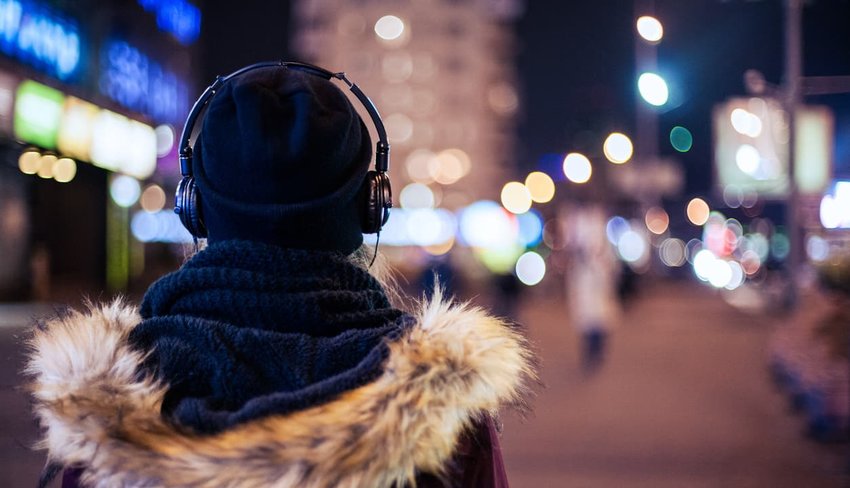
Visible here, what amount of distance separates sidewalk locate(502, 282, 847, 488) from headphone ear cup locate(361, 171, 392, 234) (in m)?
1.42

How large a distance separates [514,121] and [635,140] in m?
38.8

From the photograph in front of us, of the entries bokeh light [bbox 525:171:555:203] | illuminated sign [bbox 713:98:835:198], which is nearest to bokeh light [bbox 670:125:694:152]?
illuminated sign [bbox 713:98:835:198]

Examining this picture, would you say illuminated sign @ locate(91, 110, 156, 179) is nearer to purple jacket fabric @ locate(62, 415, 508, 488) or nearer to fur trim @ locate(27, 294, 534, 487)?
fur trim @ locate(27, 294, 534, 487)

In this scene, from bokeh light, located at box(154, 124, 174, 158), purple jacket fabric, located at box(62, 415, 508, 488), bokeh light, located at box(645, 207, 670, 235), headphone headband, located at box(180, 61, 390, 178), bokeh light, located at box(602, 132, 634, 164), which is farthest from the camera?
bokeh light, located at box(645, 207, 670, 235)

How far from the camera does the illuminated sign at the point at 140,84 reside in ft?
67.8

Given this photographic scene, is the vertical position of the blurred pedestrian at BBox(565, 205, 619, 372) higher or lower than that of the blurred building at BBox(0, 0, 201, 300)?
lower

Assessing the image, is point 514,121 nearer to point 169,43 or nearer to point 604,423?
point 169,43

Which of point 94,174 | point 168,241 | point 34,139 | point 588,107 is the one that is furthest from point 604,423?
point 168,241

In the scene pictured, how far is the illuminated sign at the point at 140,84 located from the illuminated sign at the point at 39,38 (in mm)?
1493

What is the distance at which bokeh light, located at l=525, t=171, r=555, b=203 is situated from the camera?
62375mm

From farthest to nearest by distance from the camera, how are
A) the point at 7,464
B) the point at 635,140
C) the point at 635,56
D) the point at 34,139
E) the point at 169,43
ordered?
the point at 635,140
the point at 635,56
the point at 169,43
the point at 34,139
the point at 7,464

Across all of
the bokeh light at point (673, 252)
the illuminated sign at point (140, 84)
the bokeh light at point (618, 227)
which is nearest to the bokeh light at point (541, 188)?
the bokeh light at point (673, 252)

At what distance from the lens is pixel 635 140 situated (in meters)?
43.8

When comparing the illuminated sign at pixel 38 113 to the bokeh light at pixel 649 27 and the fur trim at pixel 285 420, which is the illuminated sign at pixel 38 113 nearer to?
the bokeh light at pixel 649 27
